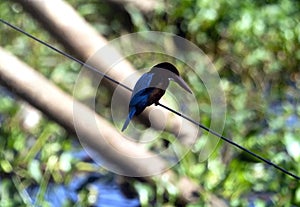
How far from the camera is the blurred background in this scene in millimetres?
2826

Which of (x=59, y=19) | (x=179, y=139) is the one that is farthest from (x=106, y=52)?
(x=179, y=139)

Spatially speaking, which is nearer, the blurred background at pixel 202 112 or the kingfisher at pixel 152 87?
the kingfisher at pixel 152 87

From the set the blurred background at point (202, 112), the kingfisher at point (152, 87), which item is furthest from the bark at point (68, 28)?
the kingfisher at point (152, 87)

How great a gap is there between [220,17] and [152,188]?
0.64 meters

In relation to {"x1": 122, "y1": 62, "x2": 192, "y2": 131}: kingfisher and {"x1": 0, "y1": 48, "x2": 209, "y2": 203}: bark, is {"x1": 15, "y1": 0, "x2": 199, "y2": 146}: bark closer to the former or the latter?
{"x1": 0, "y1": 48, "x2": 209, "y2": 203}: bark

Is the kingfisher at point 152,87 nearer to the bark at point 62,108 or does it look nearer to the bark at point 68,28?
the bark at point 62,108

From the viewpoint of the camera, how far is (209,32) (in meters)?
3.16

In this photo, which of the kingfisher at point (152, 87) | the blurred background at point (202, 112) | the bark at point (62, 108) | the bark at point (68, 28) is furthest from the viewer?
the blurred background at point (202, 112)

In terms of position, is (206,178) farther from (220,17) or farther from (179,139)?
(220,17)

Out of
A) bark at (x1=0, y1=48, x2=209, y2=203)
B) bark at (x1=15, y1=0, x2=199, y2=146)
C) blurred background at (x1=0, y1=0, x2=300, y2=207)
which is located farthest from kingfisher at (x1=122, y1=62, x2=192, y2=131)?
blurred background at (x1=0, y1=0, x2=300, y2=207)

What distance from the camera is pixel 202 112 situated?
2854mm

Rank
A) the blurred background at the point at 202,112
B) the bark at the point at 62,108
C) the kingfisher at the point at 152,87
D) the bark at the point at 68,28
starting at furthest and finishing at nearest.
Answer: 1. the blurred background at the point at 202,112
2. the bark at the point at 68,28
3. the bark at the point at 62,108
4. the kingfisher at the point at 152,87

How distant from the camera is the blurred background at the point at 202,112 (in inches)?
111

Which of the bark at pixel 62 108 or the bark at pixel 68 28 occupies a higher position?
the bark at pixel 68 28
